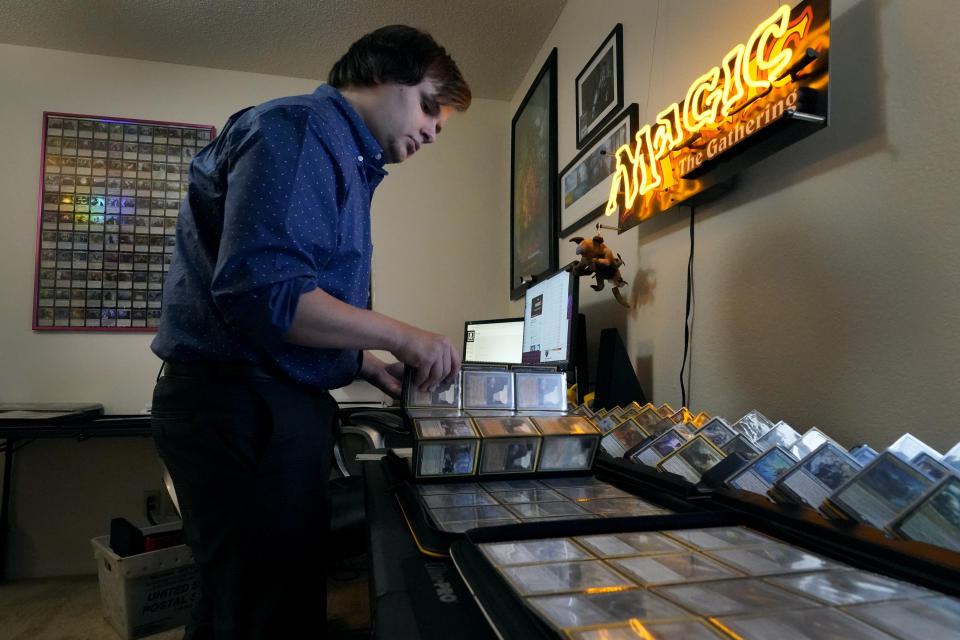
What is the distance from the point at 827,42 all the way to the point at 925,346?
20.5 inches

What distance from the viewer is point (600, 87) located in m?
2.09

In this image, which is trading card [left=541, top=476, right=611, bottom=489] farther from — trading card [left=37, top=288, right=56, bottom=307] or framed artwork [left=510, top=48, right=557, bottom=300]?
trading card [left=37, top=288, right=56, bottom=307]

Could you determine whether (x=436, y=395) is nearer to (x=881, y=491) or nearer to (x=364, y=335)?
(x=364, y=335)

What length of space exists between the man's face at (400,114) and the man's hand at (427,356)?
424mm

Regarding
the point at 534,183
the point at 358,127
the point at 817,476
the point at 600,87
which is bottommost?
the point at 817,476

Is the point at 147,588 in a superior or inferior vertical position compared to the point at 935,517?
inferior

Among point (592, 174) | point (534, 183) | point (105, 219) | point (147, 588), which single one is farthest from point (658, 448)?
point (105, 219)

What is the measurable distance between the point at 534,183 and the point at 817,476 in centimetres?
240

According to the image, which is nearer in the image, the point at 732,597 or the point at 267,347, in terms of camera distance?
the point at 732,597

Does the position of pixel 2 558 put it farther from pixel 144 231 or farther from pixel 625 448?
pixel 625 448

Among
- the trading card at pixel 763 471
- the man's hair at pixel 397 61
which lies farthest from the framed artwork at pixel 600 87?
the trading card at pixel 763 471

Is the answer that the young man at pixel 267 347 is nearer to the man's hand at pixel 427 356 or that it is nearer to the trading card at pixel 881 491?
the man's hand at pixel 427 356

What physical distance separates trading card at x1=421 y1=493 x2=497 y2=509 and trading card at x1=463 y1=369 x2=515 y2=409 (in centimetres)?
21

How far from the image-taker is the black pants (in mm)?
793
